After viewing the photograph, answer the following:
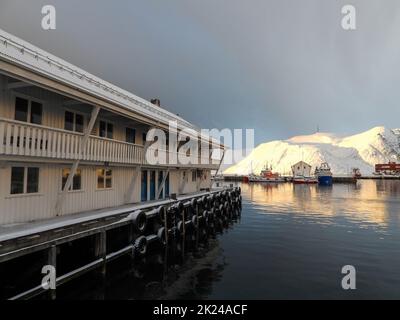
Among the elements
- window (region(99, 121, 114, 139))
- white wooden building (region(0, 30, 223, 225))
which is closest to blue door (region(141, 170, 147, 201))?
white wooden building (region(0, 30, 223, 225))

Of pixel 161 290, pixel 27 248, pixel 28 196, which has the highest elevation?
pixel 28 196

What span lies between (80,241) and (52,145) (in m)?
4.64

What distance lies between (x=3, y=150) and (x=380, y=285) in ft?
48.3

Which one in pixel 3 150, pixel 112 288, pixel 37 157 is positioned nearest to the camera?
pixel 3 150

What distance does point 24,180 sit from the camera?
11.3 m

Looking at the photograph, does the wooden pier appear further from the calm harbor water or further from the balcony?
the balcony

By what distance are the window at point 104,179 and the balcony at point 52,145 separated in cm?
136

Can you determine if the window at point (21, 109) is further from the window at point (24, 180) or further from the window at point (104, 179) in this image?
the window at point (104, 179)

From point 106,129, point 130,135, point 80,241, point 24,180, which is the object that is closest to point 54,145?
point 24,180

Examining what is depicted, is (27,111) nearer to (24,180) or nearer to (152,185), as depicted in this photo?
(24,180)

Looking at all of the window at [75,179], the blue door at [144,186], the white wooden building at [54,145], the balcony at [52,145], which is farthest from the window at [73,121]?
the blue door at [144,186]

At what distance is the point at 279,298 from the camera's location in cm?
944
